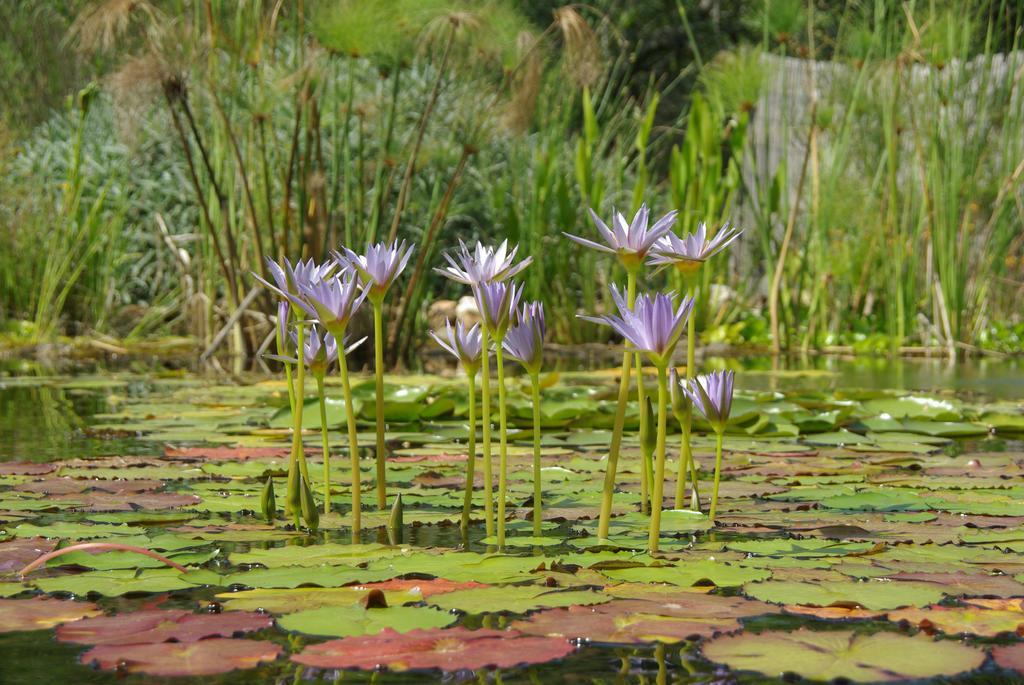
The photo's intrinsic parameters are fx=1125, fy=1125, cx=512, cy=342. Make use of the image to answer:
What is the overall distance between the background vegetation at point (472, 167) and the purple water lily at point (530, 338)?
2413mm

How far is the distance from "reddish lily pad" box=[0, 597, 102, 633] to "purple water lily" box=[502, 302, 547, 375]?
50 cm

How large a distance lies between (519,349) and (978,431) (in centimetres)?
161

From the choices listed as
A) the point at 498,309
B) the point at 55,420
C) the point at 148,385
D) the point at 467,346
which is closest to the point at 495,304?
the point at 498,309

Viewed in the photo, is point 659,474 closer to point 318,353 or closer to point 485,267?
point 485,267

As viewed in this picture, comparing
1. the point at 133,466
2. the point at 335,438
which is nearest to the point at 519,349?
the point at 133,466

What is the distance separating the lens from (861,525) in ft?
4.68

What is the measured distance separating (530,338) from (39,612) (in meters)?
0.55

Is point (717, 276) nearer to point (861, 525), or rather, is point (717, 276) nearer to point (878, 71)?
point (878, 71)

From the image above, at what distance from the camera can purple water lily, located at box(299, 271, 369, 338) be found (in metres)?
1.21

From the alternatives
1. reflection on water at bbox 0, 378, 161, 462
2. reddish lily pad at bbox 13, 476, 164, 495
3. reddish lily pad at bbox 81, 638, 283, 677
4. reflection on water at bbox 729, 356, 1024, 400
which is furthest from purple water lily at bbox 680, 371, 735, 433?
reflection on water at bbox 729, 356, 1024, 400

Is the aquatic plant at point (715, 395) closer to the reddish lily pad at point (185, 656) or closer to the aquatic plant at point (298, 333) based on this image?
the aquatic plant at point (298, 333)

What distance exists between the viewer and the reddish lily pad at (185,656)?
2.66 ft

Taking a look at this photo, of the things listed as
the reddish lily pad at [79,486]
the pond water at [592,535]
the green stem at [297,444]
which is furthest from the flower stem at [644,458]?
the reddish lily pad at [79,486]

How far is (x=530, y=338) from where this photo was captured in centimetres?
123
